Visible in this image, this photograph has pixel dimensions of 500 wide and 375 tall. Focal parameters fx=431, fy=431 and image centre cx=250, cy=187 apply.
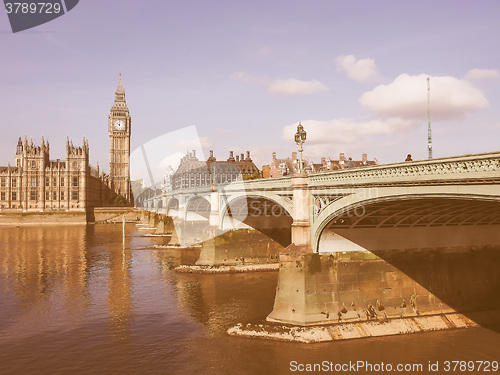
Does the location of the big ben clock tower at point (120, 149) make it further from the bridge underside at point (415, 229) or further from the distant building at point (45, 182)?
the bridge underside at point (415, 229)

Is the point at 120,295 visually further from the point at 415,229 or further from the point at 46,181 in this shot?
the point at 46,181

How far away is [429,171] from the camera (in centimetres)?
1659

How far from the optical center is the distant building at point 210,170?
13134 centimetres

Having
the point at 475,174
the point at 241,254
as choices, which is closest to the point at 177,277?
the point at 241,254

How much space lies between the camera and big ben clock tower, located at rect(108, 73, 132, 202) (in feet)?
587

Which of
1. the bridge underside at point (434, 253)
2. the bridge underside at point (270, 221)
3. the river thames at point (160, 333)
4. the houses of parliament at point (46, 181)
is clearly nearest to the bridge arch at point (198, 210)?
the bridge underside at point (270, 221)

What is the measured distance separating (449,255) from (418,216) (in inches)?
137

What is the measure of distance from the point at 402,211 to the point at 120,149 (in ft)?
570

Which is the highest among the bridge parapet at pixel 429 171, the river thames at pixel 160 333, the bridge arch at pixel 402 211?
the bridge parapet at pixel 429 171

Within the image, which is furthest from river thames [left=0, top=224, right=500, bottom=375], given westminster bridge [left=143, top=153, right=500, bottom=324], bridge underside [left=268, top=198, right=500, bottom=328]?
westminster bridge [left=143, top=153, right=500, bottom=324]

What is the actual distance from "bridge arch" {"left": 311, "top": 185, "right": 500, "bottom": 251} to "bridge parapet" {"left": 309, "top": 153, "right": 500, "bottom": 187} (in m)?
0.41

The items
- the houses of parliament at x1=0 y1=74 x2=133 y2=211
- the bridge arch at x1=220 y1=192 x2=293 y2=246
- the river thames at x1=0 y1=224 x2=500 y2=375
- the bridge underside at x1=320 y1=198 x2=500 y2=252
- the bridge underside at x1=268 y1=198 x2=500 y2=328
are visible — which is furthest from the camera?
the houses of parliament at x1=0 y1=74 x2=133 y2=211

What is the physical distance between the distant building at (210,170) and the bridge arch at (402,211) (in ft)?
331

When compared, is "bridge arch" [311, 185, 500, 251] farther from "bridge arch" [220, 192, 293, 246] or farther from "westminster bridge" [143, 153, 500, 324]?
"bridge arch" [220, 192, 293, 246]
